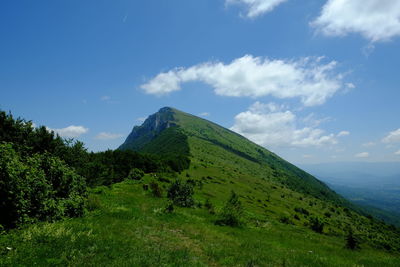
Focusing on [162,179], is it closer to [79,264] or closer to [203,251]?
[203,251]

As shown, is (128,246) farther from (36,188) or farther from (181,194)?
(181,194)

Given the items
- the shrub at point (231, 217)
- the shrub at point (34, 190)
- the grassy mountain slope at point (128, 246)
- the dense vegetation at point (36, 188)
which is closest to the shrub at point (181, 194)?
the shrub at point (231, 217)

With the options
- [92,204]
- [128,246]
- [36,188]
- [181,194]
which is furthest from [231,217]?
[36,188]

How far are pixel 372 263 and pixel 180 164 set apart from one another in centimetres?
5673

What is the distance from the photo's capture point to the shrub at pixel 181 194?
29062mm

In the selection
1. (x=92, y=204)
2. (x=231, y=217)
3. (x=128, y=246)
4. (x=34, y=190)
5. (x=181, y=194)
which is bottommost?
(x=128, y=246)

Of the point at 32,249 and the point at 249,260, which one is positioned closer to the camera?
the point at 32,249

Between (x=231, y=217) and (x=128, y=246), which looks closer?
(x=128, y=246)

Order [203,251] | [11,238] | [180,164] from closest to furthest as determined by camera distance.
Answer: [11,238]
[203,251]
[180,164]

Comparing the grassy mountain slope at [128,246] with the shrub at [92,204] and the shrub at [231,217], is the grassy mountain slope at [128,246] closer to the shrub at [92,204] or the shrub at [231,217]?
the shrub at [92,204]

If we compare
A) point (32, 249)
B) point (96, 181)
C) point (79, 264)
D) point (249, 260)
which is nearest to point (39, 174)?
point (32, 249)

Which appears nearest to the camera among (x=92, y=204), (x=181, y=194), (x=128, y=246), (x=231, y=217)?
(x=128, y=246)

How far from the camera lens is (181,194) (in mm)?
29781

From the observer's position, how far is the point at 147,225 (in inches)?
639
